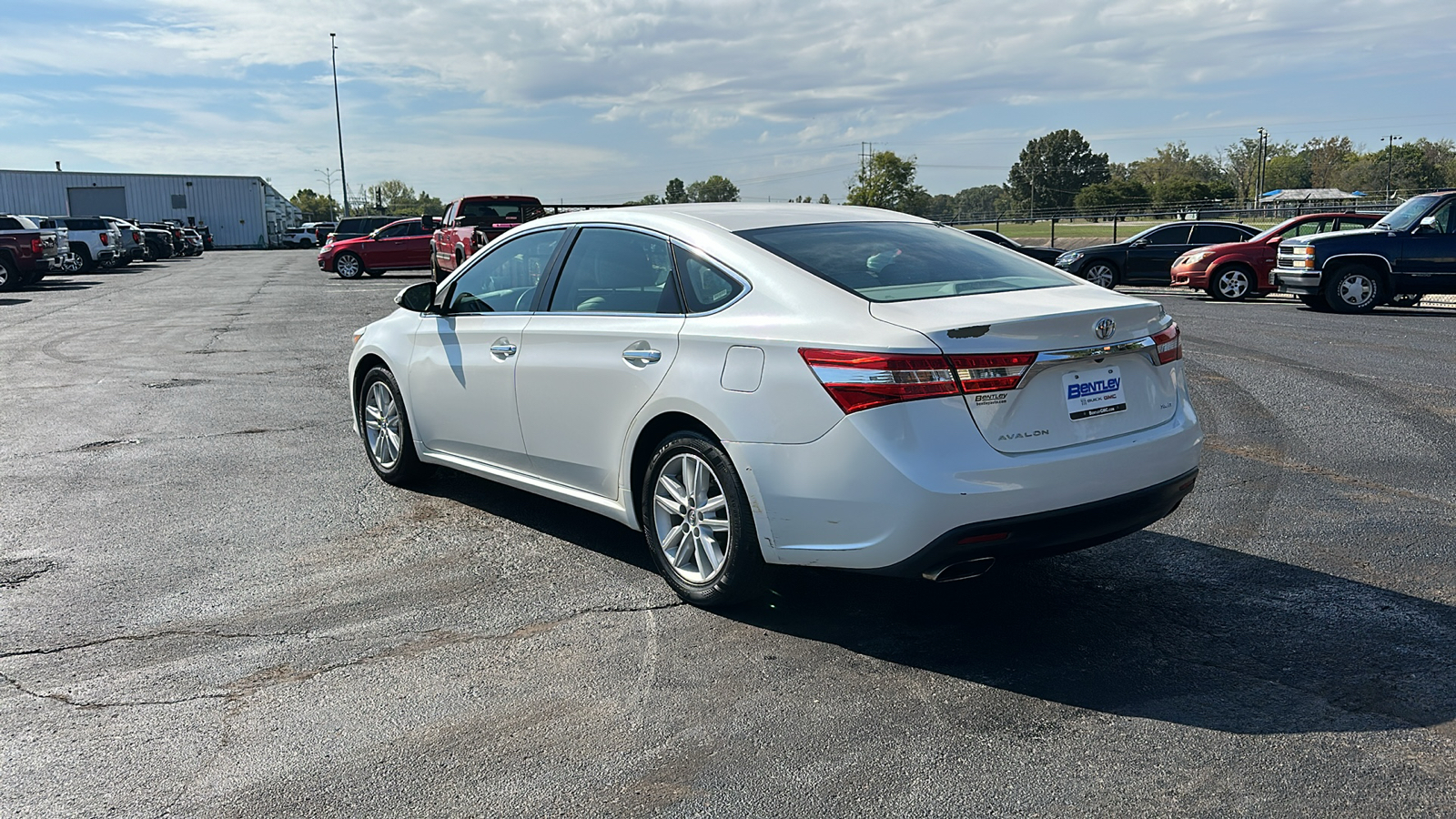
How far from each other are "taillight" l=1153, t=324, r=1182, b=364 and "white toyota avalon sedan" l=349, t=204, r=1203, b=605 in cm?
1

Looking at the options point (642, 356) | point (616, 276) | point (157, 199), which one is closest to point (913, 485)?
point (642, 356)

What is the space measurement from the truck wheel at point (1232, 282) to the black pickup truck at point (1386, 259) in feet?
10.5

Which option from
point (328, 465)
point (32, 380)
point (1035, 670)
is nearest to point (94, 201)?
point (32, 380)

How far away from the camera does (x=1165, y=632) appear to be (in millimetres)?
4152

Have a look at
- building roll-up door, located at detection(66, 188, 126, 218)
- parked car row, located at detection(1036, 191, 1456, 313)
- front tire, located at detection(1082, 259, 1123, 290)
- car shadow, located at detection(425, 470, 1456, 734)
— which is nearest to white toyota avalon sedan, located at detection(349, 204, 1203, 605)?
car shadow, located at detection(425, 470, 1456, 734)

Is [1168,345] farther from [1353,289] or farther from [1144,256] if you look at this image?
[1144,256]

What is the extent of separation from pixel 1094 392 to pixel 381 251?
96.2 ft

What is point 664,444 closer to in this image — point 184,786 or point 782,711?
point 782,711

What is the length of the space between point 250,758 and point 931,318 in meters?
2.58

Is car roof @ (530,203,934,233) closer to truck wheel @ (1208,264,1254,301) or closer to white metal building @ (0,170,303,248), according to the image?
truck wheel @ (1208,264,1254,301)

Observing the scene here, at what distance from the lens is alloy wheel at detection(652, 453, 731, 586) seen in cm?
434

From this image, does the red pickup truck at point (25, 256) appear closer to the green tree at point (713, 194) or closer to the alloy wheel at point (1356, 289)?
the green tree at point (713, 194)

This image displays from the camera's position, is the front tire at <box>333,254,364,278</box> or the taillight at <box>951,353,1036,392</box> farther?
the front tire at <box>333,254,364,278</box>

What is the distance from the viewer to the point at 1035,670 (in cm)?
382
